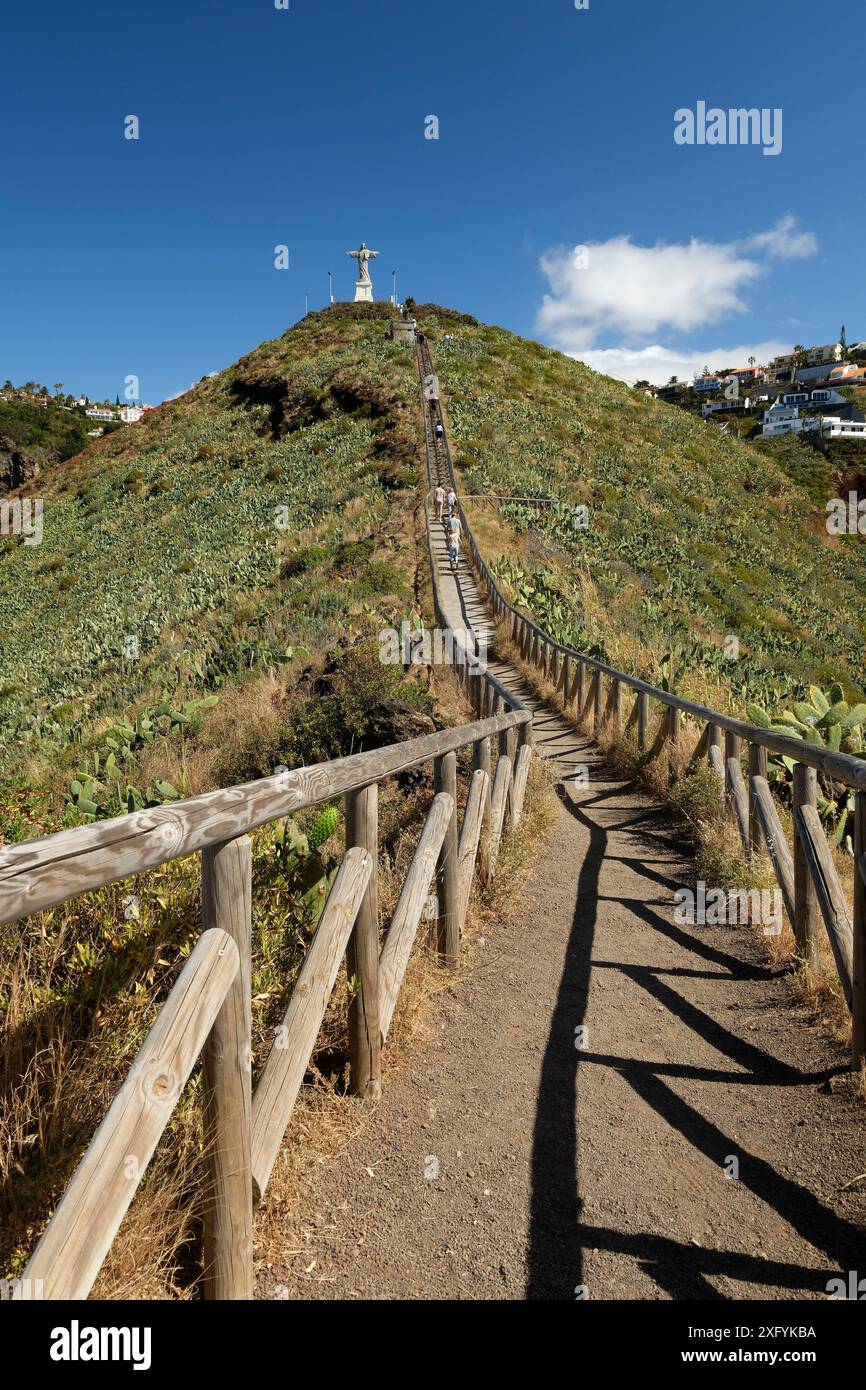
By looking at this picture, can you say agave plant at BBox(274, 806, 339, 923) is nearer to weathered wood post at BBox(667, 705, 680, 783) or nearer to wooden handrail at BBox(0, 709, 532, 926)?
wooden handrail at BBox(0, 709, 532, 926)

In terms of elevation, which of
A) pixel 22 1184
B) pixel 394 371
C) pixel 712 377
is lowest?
pixel 22 1184

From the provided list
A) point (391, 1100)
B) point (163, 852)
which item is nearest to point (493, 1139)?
point (391, 1100)

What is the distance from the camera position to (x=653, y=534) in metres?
30.6

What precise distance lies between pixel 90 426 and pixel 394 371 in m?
59.3

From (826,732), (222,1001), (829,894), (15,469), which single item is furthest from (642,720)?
(15,469)

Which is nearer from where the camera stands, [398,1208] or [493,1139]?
[398,1208]

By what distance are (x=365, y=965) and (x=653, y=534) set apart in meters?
29.1

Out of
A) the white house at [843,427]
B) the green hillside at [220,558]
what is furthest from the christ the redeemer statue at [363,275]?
the white house at [843,427]

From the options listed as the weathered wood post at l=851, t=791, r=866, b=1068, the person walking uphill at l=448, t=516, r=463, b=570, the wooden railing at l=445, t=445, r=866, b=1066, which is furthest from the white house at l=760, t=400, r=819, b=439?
the weathered wood post at l=851, t=791, r=866, b=1068

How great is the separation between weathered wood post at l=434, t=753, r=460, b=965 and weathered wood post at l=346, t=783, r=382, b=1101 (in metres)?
1.30

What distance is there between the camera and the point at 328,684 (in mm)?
11508

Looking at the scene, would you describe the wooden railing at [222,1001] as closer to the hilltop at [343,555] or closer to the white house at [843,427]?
the hilltop at [343,555]
